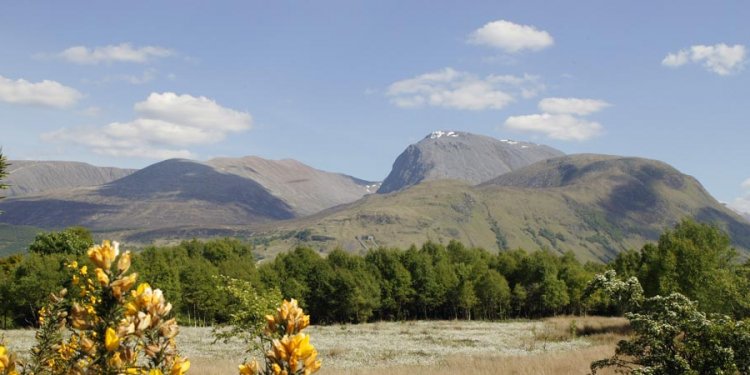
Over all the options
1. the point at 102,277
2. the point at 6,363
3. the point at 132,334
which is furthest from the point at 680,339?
the point at 6,363

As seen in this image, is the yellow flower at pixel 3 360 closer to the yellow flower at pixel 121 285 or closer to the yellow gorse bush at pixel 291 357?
the yellow flower at pixel 121 285

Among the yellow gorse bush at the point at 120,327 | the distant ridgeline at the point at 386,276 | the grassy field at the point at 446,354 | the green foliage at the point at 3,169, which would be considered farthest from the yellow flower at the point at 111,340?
the distant ridgeline at the point at 386,276

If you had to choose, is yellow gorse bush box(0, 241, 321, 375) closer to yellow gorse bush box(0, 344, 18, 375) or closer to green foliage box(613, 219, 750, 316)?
yellow gorse bush box(0, 344, 18, 375)

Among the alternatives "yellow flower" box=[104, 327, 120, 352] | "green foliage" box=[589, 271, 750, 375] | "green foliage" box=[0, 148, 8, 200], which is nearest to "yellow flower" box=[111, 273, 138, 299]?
"yellow flower" box=[104, 327, 120, 352]

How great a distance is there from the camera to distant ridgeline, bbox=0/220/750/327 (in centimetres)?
6850

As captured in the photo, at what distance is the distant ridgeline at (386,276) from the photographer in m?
68.5

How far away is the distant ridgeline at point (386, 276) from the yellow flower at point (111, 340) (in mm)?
66572

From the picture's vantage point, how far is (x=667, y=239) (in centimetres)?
6550

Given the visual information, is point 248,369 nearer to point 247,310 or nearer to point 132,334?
point 132,334

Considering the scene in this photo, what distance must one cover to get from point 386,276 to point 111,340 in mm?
101692

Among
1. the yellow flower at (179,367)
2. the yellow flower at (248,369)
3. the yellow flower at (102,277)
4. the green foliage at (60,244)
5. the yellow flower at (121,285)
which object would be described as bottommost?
the green foliage at (60,244)

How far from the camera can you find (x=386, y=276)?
104 meters

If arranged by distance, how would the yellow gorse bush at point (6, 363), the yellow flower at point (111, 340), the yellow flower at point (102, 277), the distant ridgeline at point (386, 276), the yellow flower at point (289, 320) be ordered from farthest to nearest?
the distant ridgeline at point (386, 276) → the yellow flower at point (289, 320) → the yellow flower at point (102, 277) → the yellow gorse bush at point (6, 363) → the yellow flower at point (111, 340)

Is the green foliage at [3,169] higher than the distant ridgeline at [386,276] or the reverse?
higher
